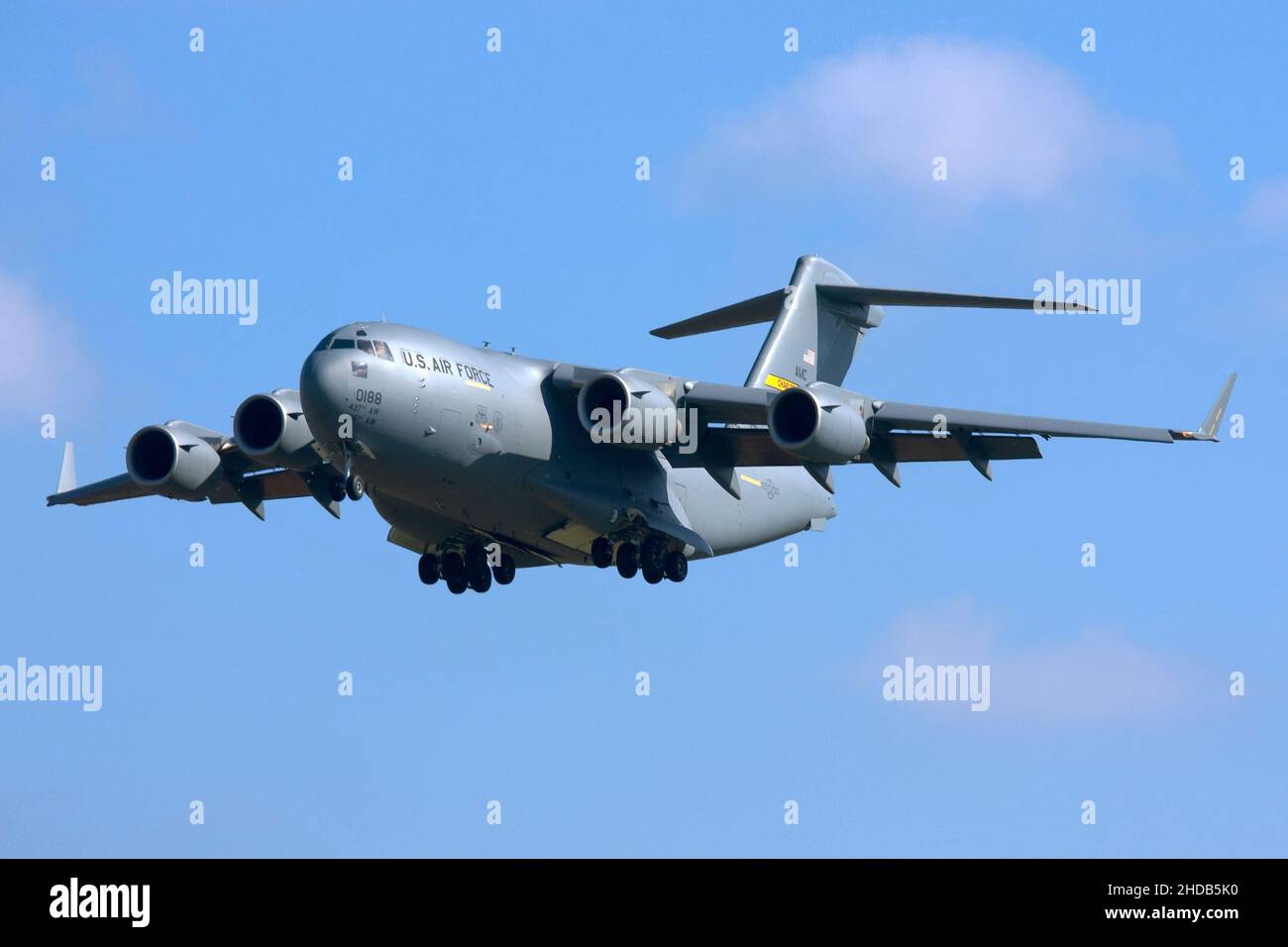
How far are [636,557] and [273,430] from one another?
4.28 meters

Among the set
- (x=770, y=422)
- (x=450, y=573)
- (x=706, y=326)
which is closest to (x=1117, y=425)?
(x=770, y=422)

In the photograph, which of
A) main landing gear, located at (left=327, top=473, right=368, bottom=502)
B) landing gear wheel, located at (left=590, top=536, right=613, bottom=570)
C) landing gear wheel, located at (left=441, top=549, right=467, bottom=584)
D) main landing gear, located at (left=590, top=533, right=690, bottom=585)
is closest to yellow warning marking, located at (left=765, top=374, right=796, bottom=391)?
main landing gear, located at (left=590, top=533, right=690, bottom=585)

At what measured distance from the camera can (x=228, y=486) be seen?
25.9 m

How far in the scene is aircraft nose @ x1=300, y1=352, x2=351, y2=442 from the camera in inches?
849

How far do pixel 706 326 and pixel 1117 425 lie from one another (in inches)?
235

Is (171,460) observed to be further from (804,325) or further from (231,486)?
(804,325)

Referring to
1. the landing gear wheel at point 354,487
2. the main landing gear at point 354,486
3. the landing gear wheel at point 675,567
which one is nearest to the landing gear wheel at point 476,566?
the main landing gear at point 354,486

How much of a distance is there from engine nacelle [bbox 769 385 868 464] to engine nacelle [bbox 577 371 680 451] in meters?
1.26

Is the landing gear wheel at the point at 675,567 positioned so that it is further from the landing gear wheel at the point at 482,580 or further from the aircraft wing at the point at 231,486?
the aircraft wing at the point at 231,486

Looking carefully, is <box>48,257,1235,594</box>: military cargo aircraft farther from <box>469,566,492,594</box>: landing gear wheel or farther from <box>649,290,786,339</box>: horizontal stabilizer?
<box>649,290,786,339</box>: horizontal stabilizer

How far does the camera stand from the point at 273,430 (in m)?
23.5

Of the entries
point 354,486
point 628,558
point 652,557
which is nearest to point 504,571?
point 628,558

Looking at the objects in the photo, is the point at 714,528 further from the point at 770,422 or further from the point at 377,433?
the point at 377,433

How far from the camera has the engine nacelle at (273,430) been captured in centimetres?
2353
